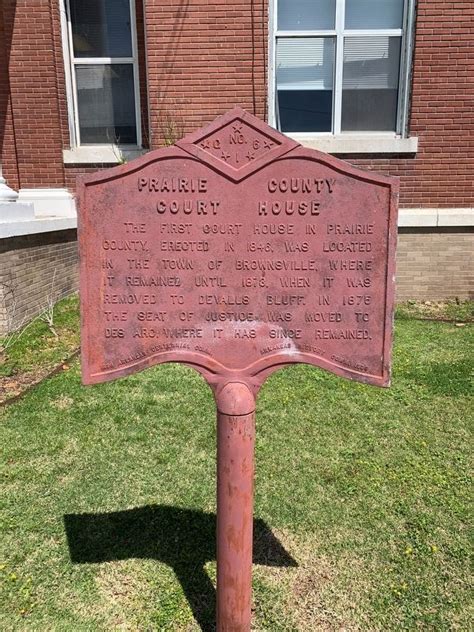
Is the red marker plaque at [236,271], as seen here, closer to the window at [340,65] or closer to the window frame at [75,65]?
the window at [340,65]

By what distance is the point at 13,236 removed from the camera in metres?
5.84

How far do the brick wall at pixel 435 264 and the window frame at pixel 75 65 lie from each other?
4385 mm

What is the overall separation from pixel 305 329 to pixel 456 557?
1613 mm

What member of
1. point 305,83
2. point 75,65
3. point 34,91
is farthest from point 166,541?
point 75,65

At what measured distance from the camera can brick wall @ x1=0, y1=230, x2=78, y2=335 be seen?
18.9 feet

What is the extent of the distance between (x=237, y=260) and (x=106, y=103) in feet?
23.9

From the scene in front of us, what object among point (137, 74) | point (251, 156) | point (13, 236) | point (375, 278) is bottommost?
point (13, 236)

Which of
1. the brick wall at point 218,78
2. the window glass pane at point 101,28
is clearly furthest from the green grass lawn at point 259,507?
the window glass pane at point 101,28

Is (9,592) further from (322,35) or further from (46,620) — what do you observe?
(322,35)

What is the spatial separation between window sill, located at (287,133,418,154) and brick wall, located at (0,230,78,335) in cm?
371

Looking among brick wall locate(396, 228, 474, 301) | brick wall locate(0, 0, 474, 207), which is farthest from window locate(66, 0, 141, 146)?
brick wall locate(396, 228, 474, 301)

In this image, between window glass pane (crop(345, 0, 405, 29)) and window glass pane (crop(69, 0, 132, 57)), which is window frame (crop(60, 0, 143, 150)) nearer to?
window glass pane (crop(69, 0, 132, 57))

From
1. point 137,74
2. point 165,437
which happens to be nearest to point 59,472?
point 165,437

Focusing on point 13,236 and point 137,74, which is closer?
point 13,236
